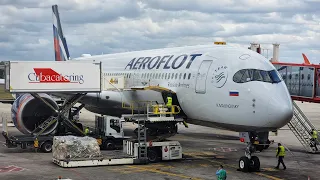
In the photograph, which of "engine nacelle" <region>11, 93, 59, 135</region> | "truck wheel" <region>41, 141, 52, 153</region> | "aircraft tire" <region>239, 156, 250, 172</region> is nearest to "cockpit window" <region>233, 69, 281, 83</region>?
"aircraft tire" <region>239, 156, 250, 172</region>

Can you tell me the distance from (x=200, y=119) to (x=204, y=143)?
975 cm

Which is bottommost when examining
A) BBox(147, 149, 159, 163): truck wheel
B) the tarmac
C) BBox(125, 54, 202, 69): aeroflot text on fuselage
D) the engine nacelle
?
the tarmac

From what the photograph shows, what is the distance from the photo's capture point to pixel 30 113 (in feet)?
98.2

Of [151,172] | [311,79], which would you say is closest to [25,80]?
[151,172]

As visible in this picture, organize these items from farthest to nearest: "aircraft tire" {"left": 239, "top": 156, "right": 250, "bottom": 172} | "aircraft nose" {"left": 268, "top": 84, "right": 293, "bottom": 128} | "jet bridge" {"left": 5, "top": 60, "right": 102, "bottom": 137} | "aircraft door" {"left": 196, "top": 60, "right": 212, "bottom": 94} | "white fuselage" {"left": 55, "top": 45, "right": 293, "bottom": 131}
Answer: "jet bridge" {"left": 5, "top": 60, "right": 102, "bottom": 137} → "aircraft door" {"left": 196, "top": 60, "right": 212, "bottom": 94} → "aircraft tire" {"left": 239, "top": 156, "right": 250, "bottom": 172} → "white fuselage" {"left": 55, "top": 45, "right": 293, "bottom": 131} → "aircraft nose" {"left": 268, "top": 84, "right": 293, "bottom": 128}

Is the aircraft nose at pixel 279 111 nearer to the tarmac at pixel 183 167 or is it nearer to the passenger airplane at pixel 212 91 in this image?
the passenger airplane at pixel 212 91

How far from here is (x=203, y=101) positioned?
22969 mm

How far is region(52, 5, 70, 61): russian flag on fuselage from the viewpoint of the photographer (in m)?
45.3

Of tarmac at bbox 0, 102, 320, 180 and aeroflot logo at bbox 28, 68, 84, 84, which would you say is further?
aeroflot logo at bbox 28, 68, 84, 84

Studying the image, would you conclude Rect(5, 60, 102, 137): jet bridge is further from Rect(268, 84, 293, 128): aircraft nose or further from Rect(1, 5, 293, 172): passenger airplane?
Rect(268, 84, 293, 128): aircraft nose

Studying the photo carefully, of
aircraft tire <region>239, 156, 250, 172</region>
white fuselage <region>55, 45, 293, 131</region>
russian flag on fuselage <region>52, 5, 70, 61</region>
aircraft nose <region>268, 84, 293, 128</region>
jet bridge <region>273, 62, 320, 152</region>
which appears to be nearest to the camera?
aircraft nose <region>268, 84, 293, 128</region>

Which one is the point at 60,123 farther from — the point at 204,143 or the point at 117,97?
the point at 204,143

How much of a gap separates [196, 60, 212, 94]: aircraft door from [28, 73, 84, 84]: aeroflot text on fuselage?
7047 mm

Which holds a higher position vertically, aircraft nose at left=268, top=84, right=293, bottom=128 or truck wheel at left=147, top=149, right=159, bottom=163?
aircraft nose at left=268, top=84, right=293, bottom=128
